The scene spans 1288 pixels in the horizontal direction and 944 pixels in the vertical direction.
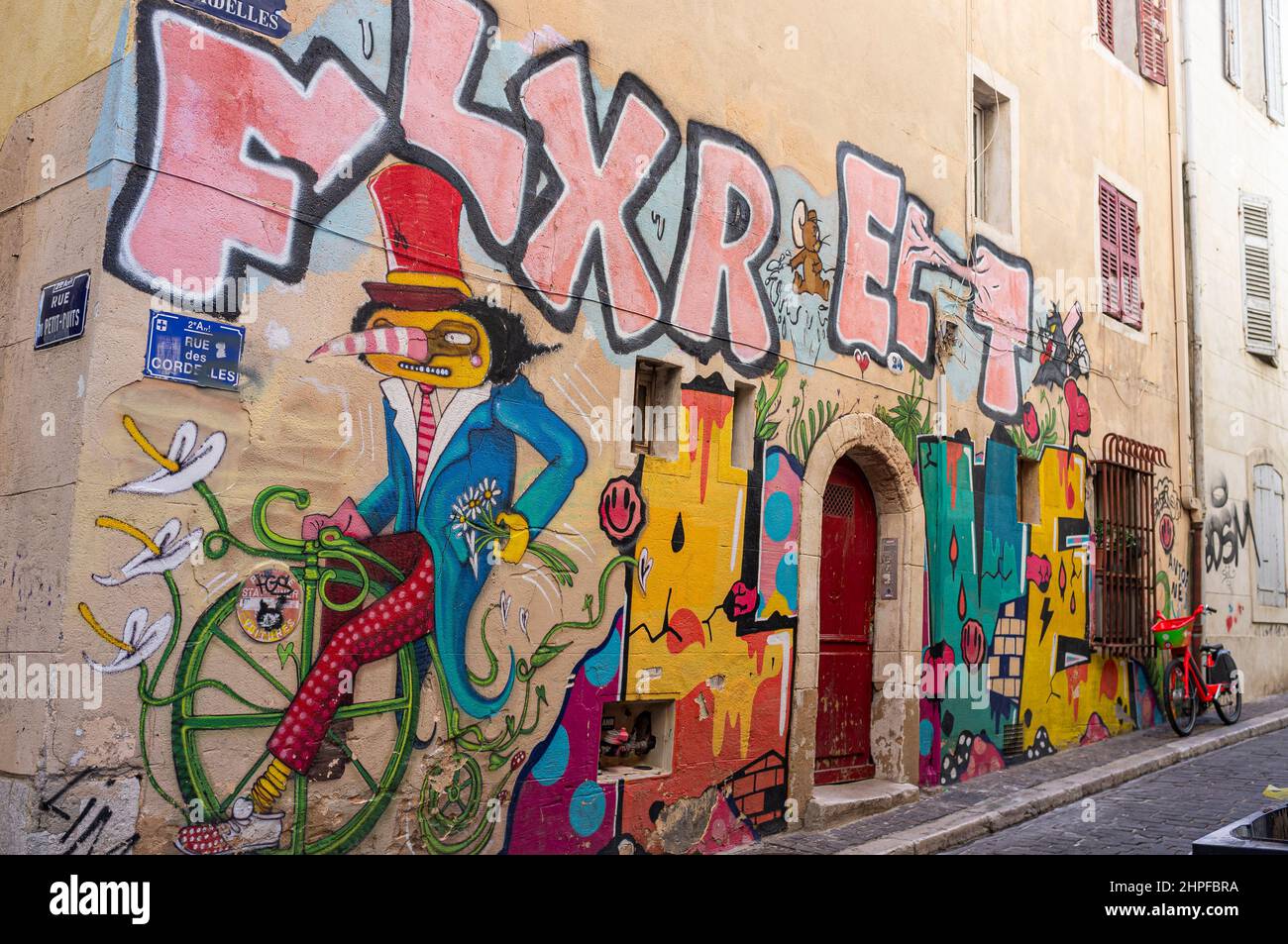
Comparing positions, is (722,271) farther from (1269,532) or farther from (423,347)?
(1269,532)

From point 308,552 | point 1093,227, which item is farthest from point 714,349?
point 1093,227

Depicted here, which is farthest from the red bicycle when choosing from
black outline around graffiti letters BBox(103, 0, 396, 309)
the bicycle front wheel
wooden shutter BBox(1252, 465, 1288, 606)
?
black outline around graffiti letters BBox(103, 0, 396, 309)

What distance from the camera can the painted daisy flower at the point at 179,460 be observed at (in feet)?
13.6

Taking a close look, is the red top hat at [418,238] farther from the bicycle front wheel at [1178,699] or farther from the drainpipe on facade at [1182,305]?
the drainpipe on facade at [1182,305]

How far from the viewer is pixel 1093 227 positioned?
11.0 metres

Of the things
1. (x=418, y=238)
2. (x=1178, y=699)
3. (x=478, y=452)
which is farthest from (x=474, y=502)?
(x=1178, y=699)

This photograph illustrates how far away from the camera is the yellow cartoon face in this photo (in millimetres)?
4895

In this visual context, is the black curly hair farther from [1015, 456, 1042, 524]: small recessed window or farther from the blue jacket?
[1015, 456, 1042, 524]: small recessed window

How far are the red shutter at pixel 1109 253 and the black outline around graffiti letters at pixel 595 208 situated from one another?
20.8ft

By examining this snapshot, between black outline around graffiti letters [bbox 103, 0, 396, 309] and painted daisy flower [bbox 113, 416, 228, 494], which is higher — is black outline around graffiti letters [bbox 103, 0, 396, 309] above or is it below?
above

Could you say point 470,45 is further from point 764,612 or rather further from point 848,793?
point 848,793

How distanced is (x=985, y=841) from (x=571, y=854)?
2832 mm

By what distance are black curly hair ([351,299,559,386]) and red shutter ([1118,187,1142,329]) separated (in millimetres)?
8064

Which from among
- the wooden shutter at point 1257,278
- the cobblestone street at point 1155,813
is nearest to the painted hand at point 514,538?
the cobblestone street at point 1155,813
